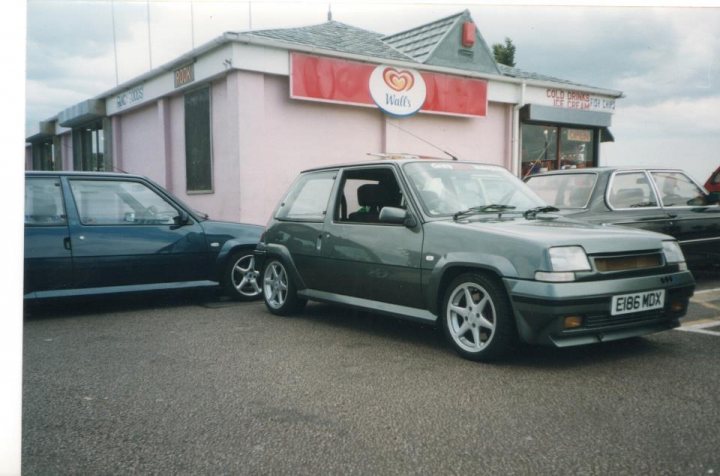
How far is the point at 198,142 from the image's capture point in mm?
13500

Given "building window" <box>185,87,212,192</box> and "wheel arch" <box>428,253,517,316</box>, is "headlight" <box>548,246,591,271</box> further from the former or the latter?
"building window" <box>185,87,212,192</box>

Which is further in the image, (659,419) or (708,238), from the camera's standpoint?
(708,238)

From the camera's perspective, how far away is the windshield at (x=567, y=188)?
7336 mm

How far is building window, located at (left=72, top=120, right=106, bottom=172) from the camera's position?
19172 millimetres

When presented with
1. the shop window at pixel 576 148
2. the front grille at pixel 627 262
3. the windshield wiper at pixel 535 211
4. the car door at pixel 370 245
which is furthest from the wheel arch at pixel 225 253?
the shop window at pixel 576 148

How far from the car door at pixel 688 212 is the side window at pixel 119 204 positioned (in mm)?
5815

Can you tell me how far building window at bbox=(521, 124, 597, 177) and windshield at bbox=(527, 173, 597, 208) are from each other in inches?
373

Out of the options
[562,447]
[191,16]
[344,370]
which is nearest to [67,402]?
[344,370]

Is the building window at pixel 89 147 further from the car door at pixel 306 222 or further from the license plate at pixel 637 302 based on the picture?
the license plate at pixel 637 302

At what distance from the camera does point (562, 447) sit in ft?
9.71

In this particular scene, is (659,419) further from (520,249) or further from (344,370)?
(344,370)

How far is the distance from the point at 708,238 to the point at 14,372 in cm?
797

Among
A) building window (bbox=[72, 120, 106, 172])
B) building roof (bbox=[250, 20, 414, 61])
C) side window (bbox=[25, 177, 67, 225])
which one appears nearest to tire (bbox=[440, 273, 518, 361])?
side window (bbox=[25, 177, 67, 225])

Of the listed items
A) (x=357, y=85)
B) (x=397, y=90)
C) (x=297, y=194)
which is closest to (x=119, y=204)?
(x=297, y=194)
